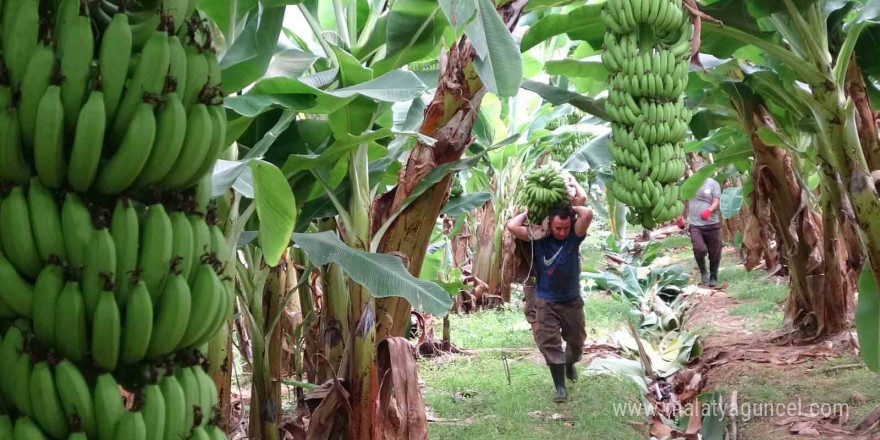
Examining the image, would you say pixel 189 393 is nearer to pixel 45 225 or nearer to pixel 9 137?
pixel 45 225

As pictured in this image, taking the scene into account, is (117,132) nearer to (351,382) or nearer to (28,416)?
(28,416)

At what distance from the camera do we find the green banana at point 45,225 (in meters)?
1.08

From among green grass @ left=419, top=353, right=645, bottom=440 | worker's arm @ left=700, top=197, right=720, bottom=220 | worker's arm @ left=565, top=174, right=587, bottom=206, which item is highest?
worker's arm @ left=700, top=197, right=720, bottom=220

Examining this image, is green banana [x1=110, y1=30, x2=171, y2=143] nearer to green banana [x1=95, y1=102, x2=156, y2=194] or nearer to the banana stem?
green banana [x1=95, y1=102, x2=156, y2=194]

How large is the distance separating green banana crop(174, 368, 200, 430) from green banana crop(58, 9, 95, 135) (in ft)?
1.39

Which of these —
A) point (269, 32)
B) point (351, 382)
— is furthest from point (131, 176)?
point (351, 382)

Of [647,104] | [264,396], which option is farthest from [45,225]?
[264,396]

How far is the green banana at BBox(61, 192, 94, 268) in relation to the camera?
1.08 metres

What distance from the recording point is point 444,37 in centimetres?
330

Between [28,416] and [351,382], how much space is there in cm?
163

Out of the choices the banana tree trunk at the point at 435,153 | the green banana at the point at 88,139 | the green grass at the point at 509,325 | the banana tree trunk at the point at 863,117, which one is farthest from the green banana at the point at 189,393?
the green grass at the point at 509,325

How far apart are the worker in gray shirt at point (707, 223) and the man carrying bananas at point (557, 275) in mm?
3955

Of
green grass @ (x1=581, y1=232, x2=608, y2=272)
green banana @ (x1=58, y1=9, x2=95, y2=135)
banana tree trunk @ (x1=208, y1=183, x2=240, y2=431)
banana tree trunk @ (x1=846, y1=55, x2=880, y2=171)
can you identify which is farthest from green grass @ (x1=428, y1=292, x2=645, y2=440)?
green grass @ (x1=581, y1=232, x2=608, y2=272)

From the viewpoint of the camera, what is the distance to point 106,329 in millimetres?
1078
